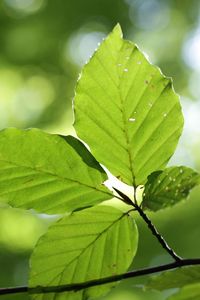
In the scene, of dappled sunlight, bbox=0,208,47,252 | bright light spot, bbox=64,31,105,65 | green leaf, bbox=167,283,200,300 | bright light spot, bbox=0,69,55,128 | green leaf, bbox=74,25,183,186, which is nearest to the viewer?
green leaf, bbox=167,283,200,300

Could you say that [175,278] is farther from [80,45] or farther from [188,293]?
[80,45]

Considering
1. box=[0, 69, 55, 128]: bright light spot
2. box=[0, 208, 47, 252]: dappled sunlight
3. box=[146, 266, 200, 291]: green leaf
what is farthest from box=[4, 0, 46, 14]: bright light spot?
box=[146, 266, 200, 291]: green leaf

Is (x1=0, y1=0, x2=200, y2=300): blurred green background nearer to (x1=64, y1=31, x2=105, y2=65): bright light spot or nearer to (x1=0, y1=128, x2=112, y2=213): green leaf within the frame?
(x1=64, y1=31, x2=105, y2=65): bright light spot

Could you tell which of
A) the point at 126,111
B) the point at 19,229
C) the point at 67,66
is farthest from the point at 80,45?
the point at 126,111

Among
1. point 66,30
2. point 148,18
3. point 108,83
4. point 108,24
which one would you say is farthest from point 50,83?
point 108,83

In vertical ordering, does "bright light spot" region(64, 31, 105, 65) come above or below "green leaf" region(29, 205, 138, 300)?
above

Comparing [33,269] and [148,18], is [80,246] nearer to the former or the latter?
[33,269]
